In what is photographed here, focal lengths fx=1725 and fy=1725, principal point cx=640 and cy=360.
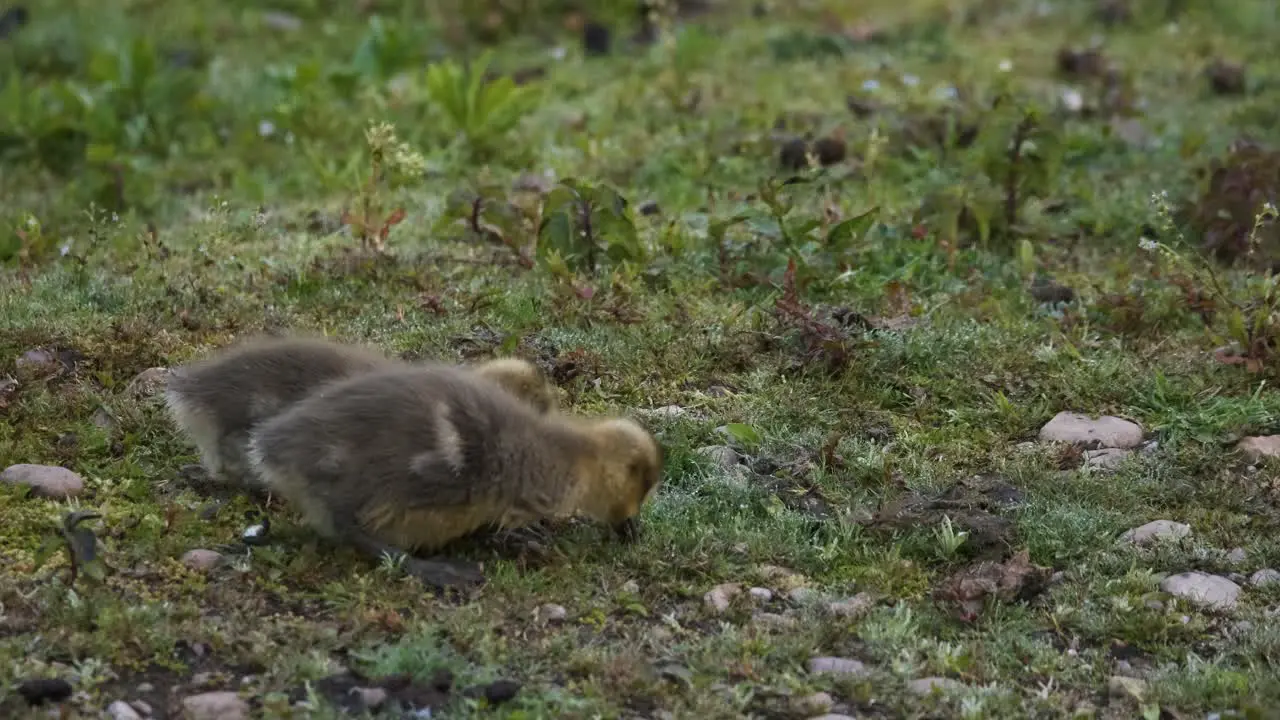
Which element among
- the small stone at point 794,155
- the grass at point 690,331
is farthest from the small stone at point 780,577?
the small stone at point 794,155

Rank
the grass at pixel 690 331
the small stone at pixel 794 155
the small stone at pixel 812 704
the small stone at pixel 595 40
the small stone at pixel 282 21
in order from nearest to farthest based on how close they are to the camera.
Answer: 1. the small stone at pixel 812 704
2. the grass at pixel 690 331
3. the small stone at pixel 794 155
4. the small stone at pixel 595 40
5. the small stone at pixel 282 21

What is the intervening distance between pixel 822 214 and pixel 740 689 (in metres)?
4.43

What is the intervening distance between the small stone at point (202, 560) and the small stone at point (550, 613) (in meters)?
1.04

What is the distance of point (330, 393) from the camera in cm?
550

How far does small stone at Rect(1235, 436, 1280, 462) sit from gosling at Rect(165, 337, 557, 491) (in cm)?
267

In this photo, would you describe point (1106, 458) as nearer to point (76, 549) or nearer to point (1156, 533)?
point (1156, 533)

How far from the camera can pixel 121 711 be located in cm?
457

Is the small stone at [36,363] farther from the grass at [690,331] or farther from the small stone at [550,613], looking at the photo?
the small stone at [550,613]

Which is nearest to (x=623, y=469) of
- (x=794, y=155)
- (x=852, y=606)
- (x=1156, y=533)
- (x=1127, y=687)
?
(x=852, y=606)

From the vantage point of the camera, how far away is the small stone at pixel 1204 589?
5.55 m

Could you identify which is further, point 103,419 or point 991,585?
point 103,419

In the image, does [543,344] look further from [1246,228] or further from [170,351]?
[1246,228]

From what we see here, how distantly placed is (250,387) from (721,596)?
68.8 inches

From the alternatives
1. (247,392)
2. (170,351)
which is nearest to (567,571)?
(247,392)
